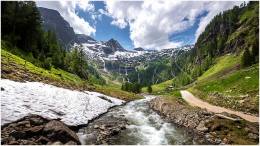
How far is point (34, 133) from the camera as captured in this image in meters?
25.3

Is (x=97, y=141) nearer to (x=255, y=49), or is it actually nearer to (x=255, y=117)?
(x=255, y=117)

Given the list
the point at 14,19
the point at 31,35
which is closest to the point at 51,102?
the point at 14,19

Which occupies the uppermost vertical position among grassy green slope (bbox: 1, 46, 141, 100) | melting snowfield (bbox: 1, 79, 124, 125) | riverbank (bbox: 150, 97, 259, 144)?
grassy green slope (bbox: 1, 46, 141, 100)

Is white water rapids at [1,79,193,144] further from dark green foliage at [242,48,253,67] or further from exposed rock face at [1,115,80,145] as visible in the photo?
dark green foliage at [242,48,253,67]

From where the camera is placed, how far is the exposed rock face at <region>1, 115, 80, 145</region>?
23.7 meters

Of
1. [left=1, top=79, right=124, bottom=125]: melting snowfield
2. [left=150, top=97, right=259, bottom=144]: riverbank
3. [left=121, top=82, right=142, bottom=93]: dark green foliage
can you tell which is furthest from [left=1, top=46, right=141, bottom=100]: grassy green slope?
[left=121, top=82, right=142, bottom=93]: dark green foliage

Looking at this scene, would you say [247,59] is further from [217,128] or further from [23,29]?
[217,128]

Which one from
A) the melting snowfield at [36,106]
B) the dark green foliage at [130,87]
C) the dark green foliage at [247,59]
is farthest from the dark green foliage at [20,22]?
the dark green foliage at [247,59]

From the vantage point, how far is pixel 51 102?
3697 centimetres

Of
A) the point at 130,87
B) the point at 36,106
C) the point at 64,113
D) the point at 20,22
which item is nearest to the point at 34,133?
the point at 36,106

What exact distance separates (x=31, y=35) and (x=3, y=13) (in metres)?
11.6

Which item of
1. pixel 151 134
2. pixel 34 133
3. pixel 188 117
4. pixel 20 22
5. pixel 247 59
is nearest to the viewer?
pixel 34 133

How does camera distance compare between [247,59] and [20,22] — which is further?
[247,59]

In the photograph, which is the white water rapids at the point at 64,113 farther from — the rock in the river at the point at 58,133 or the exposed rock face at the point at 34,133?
the rock in the river at the point at 58,133
